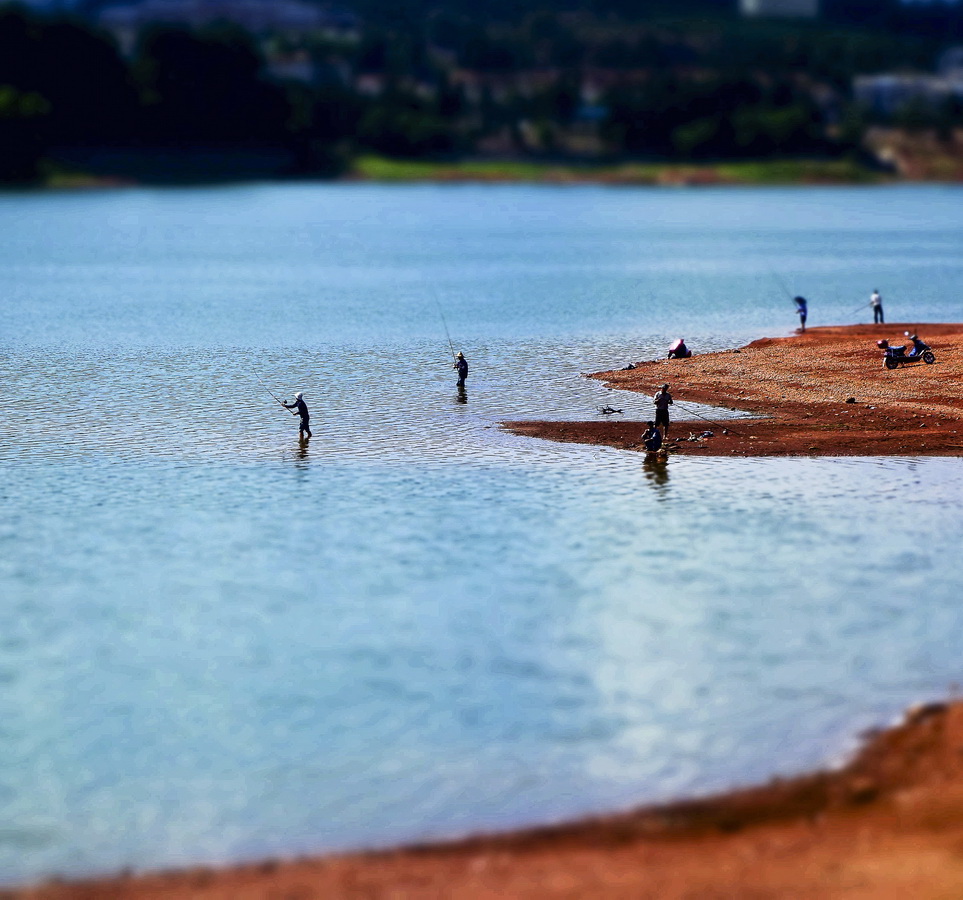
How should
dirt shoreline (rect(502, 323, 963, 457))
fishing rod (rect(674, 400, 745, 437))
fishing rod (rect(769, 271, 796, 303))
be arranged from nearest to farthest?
dirt shoreline (rect(502, 323, 963, 457))
fishing rod (rect(674, 400, 745, 437))
fishing rod (rect(769, 271, 796, 303))

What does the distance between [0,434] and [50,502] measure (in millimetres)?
9968

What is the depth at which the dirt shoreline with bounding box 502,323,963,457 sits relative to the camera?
4406 cm

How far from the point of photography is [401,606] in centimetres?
3031

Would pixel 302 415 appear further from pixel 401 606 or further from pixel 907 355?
pixel 907 355

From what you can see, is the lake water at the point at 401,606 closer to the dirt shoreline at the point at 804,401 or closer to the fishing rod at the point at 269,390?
the fishing rod at the point at 269,390

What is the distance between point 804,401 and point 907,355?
8530mm

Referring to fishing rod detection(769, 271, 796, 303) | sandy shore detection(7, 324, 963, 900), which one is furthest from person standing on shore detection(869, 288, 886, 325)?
sandy shore detection(7, 324, 963, 900)

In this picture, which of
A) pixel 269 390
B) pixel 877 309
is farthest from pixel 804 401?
pixel 877 309

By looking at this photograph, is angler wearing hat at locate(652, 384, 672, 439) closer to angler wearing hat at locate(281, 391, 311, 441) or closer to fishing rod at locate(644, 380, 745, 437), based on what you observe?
fishing rod at locate(644, 380, 745, 437)

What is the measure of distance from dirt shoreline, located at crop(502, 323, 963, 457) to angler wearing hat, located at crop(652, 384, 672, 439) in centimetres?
43

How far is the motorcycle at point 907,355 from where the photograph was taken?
55531 mm

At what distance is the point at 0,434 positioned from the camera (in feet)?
155

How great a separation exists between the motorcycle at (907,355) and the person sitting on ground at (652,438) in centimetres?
1629

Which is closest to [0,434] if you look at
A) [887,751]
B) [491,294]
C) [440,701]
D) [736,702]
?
[440,701]
